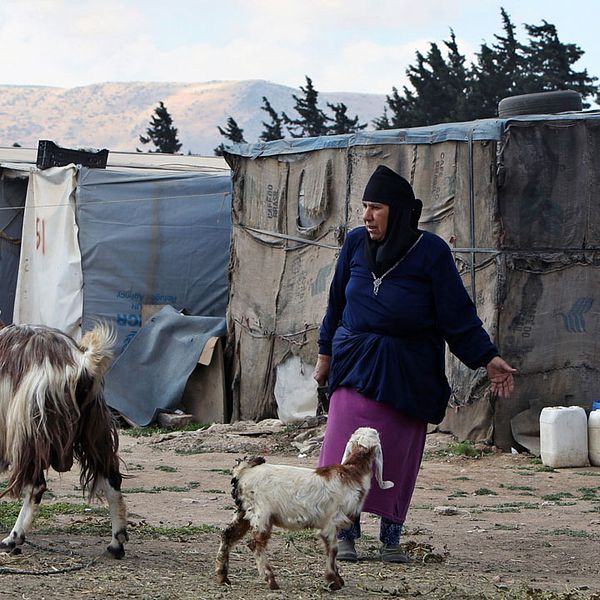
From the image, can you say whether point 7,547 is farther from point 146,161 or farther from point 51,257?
point 146,161

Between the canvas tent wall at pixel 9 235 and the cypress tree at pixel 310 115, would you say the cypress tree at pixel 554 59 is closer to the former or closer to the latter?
the cypress tree at pixel 310 115

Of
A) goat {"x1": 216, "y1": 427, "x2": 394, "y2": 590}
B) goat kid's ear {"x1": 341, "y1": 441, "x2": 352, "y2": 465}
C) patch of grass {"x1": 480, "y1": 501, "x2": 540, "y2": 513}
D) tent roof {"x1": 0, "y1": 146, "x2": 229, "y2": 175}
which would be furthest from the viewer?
tent roof {"x1": 0, "y1": 146, "x2": 229, "y2": 175}

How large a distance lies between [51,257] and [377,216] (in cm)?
1066

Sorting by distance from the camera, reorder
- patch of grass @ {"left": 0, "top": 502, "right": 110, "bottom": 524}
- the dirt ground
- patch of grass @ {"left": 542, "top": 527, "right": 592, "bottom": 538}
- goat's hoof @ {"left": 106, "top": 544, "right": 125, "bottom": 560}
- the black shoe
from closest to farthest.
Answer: the dirt ground
goat's hoof @ {"left": 106, "top": 544, "right": 125, "bottom": 560}
the black shoe
patch of grass @ {"left": 0, "top": 502, "right": 110, "bottom": 524}
patch of grass @ {"left": 542, "top": 527, "right": 592, "bottom": 538}

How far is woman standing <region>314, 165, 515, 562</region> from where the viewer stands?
584 centimetres

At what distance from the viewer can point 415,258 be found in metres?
5.88

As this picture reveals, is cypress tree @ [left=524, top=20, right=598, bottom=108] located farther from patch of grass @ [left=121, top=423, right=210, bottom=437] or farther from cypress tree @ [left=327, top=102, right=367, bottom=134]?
patch of grass @ [left=121, top=423, right=210, bottom=437]

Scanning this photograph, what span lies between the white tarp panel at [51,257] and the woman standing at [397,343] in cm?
990

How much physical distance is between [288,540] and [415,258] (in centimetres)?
168

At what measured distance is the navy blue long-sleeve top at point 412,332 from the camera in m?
5.84

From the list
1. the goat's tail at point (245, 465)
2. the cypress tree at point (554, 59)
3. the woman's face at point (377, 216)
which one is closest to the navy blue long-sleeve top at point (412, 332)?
the woman's face at point (377, 216)

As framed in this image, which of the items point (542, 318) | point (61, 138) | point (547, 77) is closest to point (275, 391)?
point (542, 318)

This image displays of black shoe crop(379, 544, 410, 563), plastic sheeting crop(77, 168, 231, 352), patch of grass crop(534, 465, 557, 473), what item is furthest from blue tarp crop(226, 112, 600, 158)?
black shoe crop(379, 544, 410, 563)

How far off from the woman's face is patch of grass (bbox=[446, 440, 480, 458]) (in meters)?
5.30
